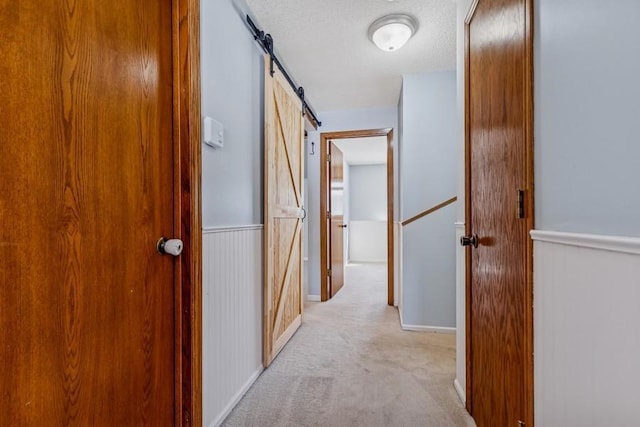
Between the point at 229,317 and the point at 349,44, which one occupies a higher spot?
the point at 349,44

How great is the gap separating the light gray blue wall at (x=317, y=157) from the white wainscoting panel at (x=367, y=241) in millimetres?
3470

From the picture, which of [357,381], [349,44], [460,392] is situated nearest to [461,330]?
[460,392]

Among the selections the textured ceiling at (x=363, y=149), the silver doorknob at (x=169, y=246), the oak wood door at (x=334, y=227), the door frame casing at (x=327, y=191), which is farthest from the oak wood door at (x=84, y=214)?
the textured ceiling at (x=363, y=149)

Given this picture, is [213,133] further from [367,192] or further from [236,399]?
[367,192]

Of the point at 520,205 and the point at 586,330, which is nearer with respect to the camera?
the point at 586,330

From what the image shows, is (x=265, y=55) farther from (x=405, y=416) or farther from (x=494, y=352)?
(x=405, y=416)

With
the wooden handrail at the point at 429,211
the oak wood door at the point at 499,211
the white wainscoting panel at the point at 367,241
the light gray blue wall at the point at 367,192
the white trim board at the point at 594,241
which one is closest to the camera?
the white trim board at the point at 594,241

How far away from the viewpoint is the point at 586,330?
23.8 inches

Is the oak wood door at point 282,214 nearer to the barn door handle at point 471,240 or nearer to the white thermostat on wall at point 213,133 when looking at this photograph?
the white thermostat on wall at point 213,133

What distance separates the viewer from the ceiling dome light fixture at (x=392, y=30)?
196cm

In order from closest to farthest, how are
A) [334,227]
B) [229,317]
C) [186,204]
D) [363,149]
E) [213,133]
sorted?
1. [186,204]
2. [213,133]
3. [229,317]
4. [334,227]
5. [363,149]

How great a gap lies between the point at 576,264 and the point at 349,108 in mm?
3268

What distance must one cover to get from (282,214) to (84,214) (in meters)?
1.57

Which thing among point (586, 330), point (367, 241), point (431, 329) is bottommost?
point (431, 329)
